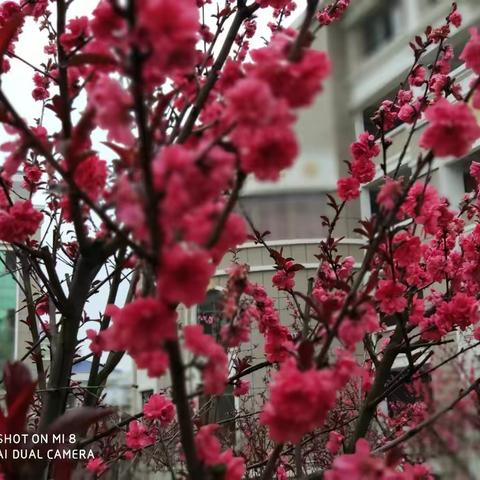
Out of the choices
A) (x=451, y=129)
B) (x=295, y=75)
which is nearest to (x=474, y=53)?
(x=451, y=129)

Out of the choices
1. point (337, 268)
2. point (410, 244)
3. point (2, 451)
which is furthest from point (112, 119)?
point (337, 268)

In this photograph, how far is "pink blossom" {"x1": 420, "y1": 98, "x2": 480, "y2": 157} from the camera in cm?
87

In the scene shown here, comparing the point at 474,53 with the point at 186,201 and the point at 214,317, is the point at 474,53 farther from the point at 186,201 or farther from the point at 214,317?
the point at 214,317

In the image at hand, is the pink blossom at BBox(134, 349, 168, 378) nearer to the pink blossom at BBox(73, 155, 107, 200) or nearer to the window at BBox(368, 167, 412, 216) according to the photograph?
the pink blossom at BBox(73, 155, 107, 200)

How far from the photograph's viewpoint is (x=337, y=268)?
2287mm

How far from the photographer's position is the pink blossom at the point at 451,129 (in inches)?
34.2

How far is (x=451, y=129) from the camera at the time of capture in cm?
88

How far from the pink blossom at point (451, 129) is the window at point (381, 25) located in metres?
1.31

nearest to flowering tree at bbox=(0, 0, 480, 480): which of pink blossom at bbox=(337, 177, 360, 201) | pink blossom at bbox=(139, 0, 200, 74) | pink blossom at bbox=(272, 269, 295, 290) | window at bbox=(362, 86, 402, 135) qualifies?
pink blossom at bbox=(139, 0, 200, 74)

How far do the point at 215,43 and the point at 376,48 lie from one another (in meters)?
0.59

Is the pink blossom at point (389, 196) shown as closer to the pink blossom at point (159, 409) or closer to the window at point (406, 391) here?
the window at point (406, 391)

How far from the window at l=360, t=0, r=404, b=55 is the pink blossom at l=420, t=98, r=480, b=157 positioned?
4.31ft

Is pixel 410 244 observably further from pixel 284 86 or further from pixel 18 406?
pixel 18 406

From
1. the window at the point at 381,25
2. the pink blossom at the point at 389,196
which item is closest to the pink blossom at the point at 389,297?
the pink blossom at the point at 389,196
